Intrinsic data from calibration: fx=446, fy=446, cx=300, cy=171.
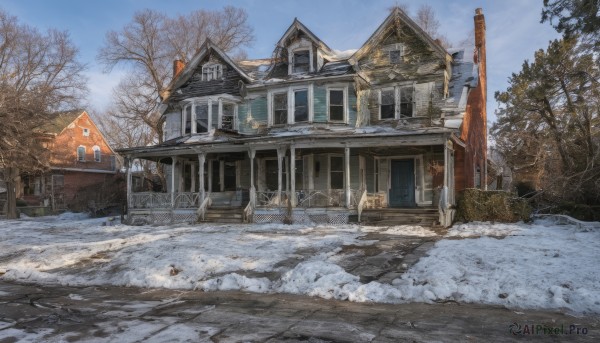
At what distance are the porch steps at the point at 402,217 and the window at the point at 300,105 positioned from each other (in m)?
5.92

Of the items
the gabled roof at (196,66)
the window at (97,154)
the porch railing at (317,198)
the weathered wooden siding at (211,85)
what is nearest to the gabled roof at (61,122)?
the window at (97,154)

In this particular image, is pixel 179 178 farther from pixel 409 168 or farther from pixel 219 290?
pixel 219 290

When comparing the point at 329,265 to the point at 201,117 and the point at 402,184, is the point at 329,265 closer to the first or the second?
the point at 402,184

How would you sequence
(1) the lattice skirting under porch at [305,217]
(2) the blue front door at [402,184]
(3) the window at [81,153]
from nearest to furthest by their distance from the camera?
(1) the lattice skirting under porch at [305,217]
(2) the blue front door at [402,184]
(3) the window at [81,153]

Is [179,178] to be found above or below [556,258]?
above

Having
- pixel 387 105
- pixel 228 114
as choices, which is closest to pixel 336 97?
pixel 387 105

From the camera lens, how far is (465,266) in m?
8.40

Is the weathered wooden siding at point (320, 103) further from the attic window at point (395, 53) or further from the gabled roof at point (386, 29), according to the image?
the attic window at point (395, 53)

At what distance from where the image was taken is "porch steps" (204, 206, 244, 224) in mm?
18844

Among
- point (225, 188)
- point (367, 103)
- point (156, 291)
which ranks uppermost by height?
point (367, 103)

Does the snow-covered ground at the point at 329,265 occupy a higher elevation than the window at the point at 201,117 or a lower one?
lower

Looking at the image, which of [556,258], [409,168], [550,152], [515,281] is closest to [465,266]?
[515,281]

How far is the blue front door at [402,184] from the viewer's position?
20297 millimetres

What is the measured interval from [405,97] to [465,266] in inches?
494
